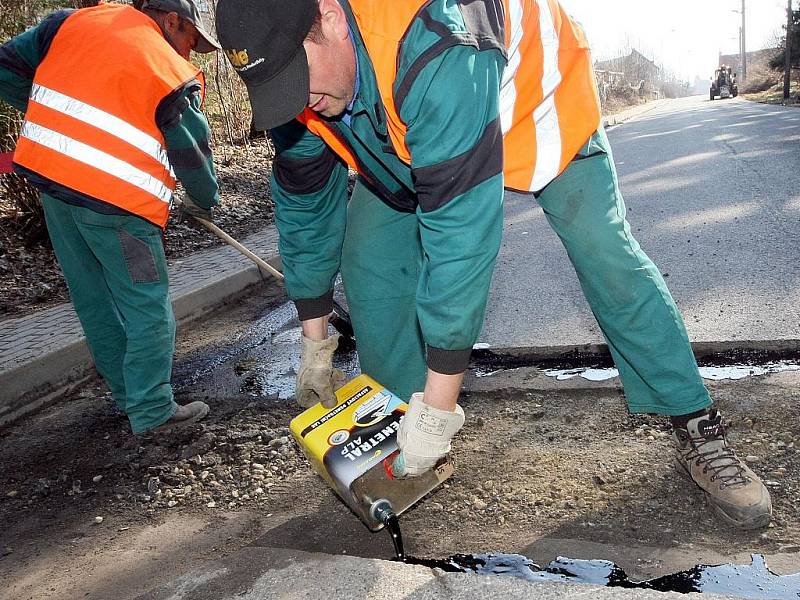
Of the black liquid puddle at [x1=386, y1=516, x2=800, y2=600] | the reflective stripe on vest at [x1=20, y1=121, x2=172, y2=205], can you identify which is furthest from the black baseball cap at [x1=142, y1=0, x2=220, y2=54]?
the black liquid puddle at [x1=386, y1=516, x2=800, y2=600]

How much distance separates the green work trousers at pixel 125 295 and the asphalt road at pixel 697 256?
158 cm

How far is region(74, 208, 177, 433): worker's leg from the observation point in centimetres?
290

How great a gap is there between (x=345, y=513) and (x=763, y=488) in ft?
4.19

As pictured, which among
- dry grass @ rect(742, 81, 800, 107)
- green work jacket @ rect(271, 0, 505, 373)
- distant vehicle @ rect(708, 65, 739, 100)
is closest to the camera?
green work jacket @ rect(271, 0, 505, 373)

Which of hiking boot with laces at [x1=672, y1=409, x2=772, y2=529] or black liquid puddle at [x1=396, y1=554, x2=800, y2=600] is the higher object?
hiking boot with laces at [x1=672, y1=409, x2=772, y2=529]

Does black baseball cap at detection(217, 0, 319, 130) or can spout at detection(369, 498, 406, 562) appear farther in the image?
can spout at detection(369, 498, 406, 562)

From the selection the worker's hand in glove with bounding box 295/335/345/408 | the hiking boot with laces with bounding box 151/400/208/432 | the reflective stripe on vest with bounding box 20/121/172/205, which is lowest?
the hiking boot with laces with bounding box 151/400/208/432

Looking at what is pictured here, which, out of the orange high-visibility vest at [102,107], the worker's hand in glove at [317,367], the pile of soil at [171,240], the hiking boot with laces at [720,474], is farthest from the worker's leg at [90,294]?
the hiking boot with laces at [720,474]

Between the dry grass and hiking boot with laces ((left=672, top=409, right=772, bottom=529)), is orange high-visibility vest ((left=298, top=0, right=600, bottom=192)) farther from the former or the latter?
the dry grass

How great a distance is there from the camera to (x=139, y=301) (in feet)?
9.82

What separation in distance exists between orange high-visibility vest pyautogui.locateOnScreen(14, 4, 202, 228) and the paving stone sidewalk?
4.16 ft

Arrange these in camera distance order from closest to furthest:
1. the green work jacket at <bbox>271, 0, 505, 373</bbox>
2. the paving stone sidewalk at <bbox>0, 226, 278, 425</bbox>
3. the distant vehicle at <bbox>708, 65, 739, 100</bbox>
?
the green work jacket at <bbox>271, 0, 505, 373</bbox> → the paving stone sidewalk at <bbox>0, 226, 278, 425</bbox> → the distant vehicle at <bbox>708, 65, 739, 100</bbox>

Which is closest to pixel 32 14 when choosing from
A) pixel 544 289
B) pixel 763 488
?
pixel 544 289

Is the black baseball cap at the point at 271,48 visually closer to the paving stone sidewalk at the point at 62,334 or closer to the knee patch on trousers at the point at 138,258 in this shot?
the knee patch on trousers at the point at 138,258
